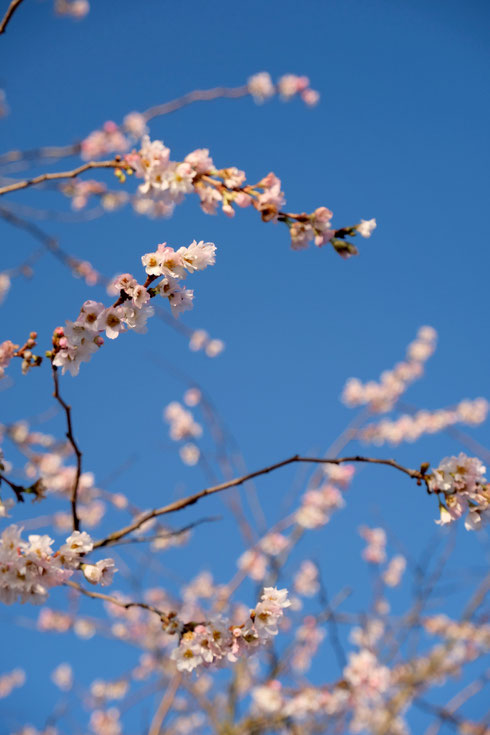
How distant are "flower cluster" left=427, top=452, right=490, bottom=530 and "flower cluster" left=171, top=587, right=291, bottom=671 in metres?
0.63

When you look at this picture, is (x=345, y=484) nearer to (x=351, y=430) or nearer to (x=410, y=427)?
(x=351, y=430)

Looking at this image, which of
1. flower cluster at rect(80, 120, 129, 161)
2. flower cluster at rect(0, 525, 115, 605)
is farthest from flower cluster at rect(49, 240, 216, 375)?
flower cluster at rect(80, 120, 129, 161)

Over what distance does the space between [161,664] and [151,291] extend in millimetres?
5823

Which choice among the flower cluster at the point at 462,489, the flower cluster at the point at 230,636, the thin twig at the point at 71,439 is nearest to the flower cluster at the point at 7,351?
the thin twig at the point at 71,439

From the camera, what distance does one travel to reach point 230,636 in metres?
1.78

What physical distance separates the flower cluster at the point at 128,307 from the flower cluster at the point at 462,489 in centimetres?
101

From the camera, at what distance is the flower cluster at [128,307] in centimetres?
147

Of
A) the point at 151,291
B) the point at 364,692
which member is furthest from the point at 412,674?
the point at 151,291

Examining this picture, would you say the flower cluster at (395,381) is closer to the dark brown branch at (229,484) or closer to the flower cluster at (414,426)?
the flower cluster at (414,426)

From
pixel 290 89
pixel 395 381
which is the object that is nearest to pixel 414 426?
pixel 395 381

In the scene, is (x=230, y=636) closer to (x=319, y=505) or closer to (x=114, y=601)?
(x=114, y=601)

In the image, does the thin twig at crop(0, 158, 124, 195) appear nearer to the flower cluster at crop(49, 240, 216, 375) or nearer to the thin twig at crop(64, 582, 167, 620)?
the flower cluster at crop(49, 240, 216, 375)

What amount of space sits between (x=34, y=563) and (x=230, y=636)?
71cm

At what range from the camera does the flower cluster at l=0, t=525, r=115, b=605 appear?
1.58 meters
